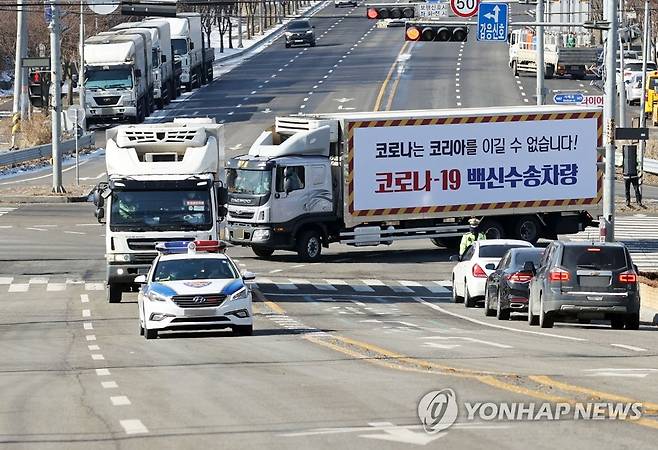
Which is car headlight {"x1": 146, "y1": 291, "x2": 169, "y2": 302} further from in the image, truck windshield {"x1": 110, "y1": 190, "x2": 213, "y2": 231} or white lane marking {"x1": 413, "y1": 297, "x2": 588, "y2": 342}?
truck windshield {"x1": 110, "y1": 190, "x2": 213, "y2": 231}

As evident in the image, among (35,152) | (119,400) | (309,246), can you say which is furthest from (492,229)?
(35,152)

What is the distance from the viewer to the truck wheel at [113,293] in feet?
106

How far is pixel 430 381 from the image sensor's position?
687 inches

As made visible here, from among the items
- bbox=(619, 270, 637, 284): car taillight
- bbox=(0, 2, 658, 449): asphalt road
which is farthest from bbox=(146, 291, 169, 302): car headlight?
bbox=(619, 270, 637, 284): car taillight

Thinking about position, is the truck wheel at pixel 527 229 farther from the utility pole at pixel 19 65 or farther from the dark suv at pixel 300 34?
the dark suv at pixel 300 34

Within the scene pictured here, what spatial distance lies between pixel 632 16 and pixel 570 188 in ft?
307

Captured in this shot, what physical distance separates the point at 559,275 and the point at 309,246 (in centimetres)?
1654

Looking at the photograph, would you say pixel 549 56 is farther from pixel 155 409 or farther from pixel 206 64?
pixel 155 409

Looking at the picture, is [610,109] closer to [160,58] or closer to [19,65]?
[19,65]

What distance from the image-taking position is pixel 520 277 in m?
29.0

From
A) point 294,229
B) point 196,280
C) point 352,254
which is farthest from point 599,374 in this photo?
point 352,254

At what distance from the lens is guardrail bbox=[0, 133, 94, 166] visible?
A: 69.2m

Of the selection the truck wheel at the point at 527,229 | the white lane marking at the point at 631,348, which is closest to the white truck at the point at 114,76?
the truck wheel at the point at 527,229

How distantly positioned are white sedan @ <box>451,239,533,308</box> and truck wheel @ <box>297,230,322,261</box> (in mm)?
9022
